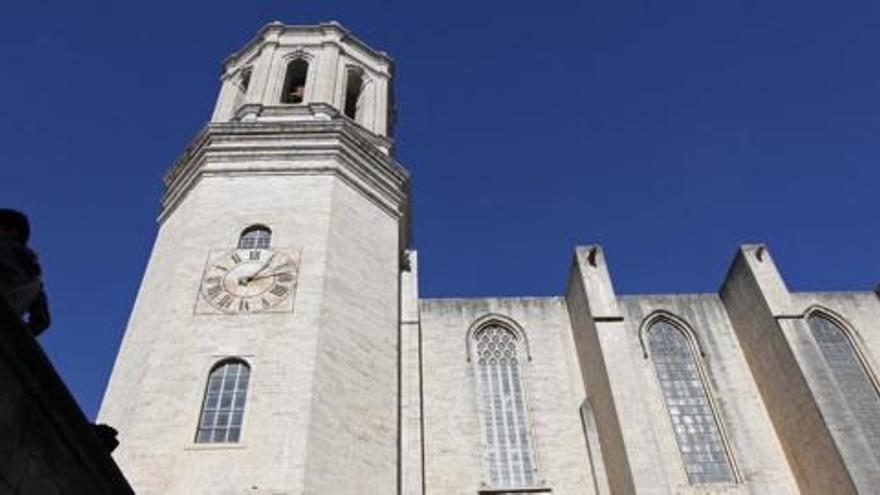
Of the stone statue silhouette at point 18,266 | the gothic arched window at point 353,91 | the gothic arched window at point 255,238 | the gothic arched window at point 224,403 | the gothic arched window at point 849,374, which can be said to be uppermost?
the gothic arched window at point 353,91

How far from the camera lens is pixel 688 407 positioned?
52.6ft

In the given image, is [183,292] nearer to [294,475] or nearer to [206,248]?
[206,248]

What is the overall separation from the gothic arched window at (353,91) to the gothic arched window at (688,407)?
10.4 m

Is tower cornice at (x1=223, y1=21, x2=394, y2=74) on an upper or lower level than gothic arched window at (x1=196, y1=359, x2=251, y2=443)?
upper

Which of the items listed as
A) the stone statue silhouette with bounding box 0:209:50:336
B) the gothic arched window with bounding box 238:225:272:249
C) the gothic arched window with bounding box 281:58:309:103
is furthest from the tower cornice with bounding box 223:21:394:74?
the stone statue silhouette with bounding box 0:209:50:336

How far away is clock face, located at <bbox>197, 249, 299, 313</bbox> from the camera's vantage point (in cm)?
1330

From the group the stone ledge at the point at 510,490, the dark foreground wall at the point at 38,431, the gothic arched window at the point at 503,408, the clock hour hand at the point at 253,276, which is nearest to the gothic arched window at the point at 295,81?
the clock hour hand at the point at 253,276

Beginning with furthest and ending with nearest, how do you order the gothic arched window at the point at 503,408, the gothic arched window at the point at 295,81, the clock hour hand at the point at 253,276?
the gothic arched window at the point at 295,81, the gothic arched window at the point at 503,408, the clock hour hand at the point at 253,276

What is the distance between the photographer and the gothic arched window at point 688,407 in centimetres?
1495

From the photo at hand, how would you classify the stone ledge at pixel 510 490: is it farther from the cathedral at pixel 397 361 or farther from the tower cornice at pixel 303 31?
the tower cornice at pixel 303 31

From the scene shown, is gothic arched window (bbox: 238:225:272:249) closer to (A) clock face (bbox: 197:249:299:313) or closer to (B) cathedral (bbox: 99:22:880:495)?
(B) cathedral (bbox: 99:22:880:495)

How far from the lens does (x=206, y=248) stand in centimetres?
1430

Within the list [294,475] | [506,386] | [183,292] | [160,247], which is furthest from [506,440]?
[160,247]

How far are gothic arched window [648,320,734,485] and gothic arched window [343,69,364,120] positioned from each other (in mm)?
10399
